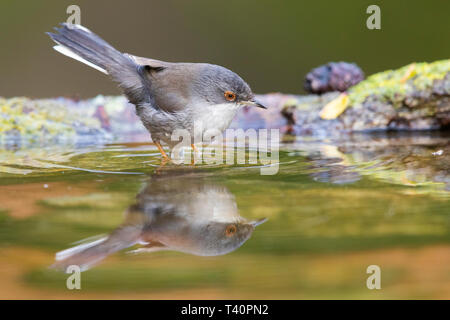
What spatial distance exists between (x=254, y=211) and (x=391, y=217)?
479mm

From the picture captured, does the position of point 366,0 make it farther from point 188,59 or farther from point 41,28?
point 41,28

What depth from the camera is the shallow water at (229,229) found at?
132 centimetres

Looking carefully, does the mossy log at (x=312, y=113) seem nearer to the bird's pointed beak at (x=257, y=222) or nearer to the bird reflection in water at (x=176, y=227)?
the bird reflection in water at (x=176, y=227)

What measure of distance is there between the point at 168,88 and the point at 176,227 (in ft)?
6.78

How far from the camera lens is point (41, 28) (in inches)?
367

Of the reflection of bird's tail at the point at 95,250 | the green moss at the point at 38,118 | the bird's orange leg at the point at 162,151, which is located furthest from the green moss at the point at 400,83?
the reflection of bird's tail at the point at 95,250

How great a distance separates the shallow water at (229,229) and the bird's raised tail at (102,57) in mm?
995

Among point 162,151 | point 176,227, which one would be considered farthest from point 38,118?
point 176,227

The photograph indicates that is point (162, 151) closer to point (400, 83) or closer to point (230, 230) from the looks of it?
point (230, 230)

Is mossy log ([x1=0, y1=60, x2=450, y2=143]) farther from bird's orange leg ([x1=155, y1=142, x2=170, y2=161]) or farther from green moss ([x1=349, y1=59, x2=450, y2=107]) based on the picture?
bird's orange leg ([x1=155, y1=142, x2=170, y2=161])

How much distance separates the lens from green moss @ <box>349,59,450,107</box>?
466cm

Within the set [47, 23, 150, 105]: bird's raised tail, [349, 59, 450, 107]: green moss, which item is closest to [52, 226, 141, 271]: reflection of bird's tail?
[47, 23, 150, 105]: bird's raised tail

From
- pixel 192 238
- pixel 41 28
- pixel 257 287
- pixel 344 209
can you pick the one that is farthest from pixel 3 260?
pixel 41 28

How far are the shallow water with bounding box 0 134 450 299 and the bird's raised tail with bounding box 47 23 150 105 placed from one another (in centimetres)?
99
